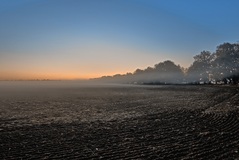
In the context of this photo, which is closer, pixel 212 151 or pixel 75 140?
pixel 212 151

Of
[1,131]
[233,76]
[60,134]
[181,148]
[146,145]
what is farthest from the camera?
[233,76]

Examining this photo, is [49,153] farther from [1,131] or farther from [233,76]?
[233,76]

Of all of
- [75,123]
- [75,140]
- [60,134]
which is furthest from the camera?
[75,123]

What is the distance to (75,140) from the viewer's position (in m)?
23.2

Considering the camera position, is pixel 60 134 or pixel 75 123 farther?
pixel 75 123

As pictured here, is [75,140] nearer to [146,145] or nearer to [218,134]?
[146,145]

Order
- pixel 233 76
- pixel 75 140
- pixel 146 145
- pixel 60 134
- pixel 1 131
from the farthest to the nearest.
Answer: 1. pixel 233 76
2. pixel 1 131
3. pixel 60 134
4. pixel 75 140
5. pixel 146 145

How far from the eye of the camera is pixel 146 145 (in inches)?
808

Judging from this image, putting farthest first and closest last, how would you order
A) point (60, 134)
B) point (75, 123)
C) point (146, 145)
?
point (75, 123) → point (60, 134) → point (146, 145)

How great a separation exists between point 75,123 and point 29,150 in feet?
44.1

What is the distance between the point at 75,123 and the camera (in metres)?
33.1

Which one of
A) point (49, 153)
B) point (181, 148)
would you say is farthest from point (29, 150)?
point (181, 148)

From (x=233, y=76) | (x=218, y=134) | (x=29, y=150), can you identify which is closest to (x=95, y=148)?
(x=29, y=150)

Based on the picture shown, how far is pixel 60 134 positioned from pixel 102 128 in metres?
5.22
